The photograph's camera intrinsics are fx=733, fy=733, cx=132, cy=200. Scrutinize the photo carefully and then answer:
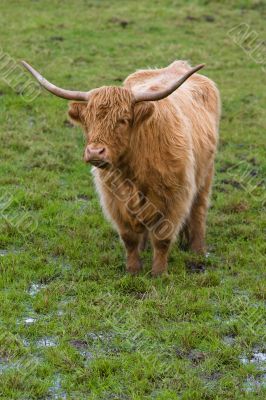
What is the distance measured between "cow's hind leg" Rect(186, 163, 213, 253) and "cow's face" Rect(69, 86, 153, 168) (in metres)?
1.53

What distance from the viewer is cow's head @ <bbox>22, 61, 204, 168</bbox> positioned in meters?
5.09

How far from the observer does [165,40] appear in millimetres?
14664

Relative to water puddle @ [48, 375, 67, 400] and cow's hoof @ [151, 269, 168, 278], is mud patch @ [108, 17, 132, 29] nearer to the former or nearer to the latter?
cow's hoof @ [151, 269, 168, 278]

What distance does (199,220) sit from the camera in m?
6.66

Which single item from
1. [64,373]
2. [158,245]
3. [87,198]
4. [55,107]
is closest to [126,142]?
[158,245]

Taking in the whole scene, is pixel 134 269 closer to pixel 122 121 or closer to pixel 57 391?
pixel 122 121

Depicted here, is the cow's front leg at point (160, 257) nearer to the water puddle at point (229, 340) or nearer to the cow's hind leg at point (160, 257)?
the cow's hind leg at point (160, 257)

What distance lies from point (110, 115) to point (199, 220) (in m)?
1.86

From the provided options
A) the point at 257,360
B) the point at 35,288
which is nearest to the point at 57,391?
the point at 257,360

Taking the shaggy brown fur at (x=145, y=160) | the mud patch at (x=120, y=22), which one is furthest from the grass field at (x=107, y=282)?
the mud patch at (x=120, y=22)

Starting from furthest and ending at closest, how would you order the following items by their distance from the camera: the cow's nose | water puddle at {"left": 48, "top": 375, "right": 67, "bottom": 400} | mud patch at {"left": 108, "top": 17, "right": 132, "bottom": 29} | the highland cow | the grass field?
mud patch at {"left": 108, "top": 17, "right": 132, "bottom": 29} < the highland cow < the cow's nose < the grass field < water puddle at {"left": 48, "top": 375, "right": 67, "bottom": 400}

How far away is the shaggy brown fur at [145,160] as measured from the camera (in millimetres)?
5188

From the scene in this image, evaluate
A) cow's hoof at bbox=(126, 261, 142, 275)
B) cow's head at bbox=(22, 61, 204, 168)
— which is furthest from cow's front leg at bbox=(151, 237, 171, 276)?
cow's head at bbox=(22, 61, 204, 168)

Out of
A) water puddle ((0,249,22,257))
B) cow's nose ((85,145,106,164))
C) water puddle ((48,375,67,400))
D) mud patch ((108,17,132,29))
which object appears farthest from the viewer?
mud patch ((108,17,132,29))
